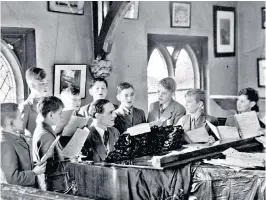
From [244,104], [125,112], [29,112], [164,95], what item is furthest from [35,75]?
[244,104]

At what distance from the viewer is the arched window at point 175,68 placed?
230 inches

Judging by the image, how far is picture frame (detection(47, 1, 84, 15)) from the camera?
14.3 feet

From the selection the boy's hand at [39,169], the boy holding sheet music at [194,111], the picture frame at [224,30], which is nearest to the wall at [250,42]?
the picture frame at [224,30]

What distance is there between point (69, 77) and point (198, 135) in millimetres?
1577

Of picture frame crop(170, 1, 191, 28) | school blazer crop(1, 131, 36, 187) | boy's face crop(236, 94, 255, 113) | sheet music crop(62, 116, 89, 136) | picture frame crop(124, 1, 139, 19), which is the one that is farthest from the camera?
picture frame crop(170, 1, 191, 28)

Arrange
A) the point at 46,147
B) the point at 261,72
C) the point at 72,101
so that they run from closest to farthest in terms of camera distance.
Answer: the point at 46,147, the point at 72,101, the point at 261,72

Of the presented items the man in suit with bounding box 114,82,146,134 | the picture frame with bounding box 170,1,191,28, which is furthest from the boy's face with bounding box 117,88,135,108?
the picture frame with bounding box 170,1,191,28

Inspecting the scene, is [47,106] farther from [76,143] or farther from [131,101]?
[131,101]

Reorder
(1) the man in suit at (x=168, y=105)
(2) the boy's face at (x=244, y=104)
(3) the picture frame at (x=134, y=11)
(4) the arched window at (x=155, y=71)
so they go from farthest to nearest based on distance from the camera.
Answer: (4) the arched window at (x=155, y=71)
(3) the picture frame at (x=134, y=11)
(1) the man in suit at (x=168, y=105)
(2) the boy's face at (x=244, y=104)

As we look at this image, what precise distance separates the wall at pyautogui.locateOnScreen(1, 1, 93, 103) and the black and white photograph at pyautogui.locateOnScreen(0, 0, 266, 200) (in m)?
0.01

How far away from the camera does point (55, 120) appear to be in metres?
3.15

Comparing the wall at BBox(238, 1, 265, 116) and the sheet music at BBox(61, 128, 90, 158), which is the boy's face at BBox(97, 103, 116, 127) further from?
the wall at BBox(238, 1, 265, 116)

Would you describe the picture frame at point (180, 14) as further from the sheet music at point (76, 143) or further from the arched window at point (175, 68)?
the sheet music at point (76, 143)

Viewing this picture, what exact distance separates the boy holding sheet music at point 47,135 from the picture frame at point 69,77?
1.31 metres
